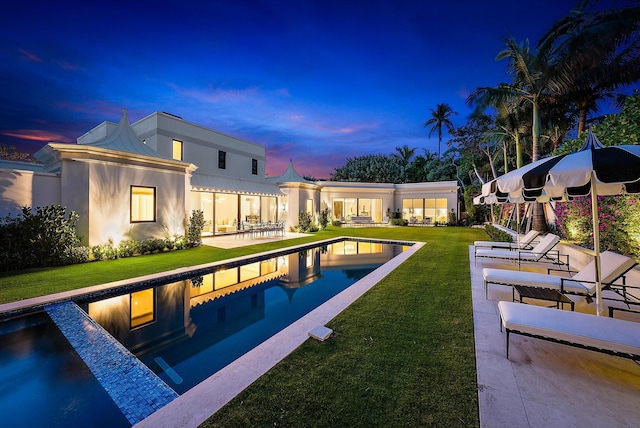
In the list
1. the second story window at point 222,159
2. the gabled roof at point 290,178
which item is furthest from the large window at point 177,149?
the gabled roof at point 290,178

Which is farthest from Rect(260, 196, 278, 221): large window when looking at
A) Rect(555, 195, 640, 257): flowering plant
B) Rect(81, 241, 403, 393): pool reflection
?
Rect(555, 195, 640, 257): flowering plant

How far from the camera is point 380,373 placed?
10.7ft

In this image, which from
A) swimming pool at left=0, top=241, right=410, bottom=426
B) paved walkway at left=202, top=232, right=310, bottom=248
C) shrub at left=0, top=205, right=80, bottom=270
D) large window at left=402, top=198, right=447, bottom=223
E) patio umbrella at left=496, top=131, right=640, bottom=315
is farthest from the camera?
large window at left=402, top=198, right=447, bottom=223

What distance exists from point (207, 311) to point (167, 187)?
946 centimetres

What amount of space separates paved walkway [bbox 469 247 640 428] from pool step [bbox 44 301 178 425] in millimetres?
3625

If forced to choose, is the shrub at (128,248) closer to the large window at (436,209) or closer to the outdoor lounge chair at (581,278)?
the outdoor lounge chair at (581,278)

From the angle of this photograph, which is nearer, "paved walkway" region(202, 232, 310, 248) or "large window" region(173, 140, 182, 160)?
"paved walkway" region(202, 232, 310, 248)

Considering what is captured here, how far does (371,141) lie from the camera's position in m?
53.6

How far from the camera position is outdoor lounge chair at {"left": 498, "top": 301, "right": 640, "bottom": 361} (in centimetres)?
299

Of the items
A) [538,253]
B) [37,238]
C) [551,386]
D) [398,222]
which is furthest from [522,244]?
[398,222]

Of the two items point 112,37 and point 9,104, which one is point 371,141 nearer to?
point 112,37

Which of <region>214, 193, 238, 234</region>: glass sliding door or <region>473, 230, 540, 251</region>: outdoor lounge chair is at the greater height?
<region>214, 193, 238, 234</region>: glass sliding door

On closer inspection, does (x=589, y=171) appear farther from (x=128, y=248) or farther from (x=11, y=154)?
(x=11, y=154)

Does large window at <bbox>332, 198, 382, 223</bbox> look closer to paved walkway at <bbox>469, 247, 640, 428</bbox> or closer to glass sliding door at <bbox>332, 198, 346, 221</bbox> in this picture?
glass sliding door at <bbox>332, 198, 346, 221</bbox>
